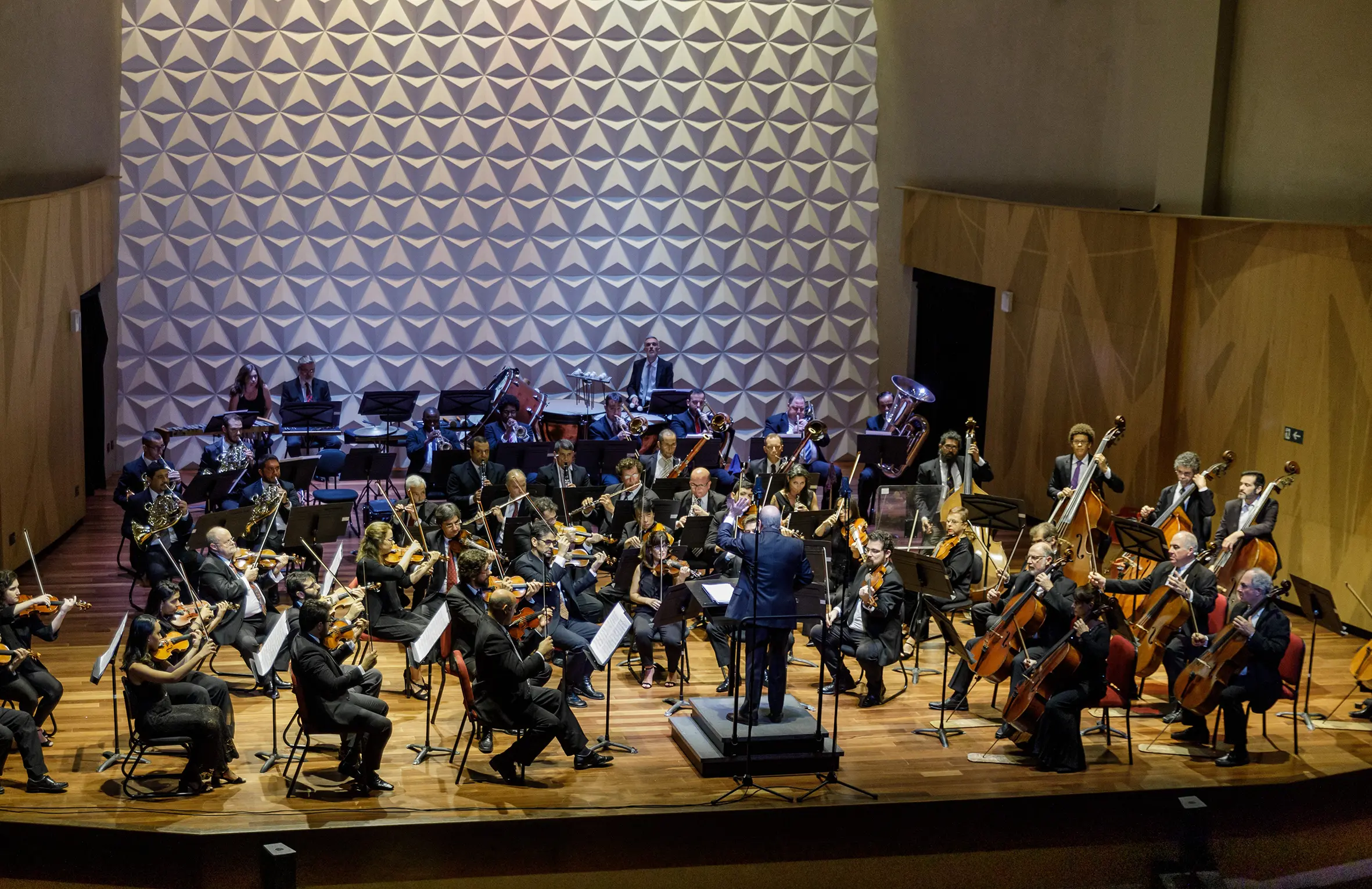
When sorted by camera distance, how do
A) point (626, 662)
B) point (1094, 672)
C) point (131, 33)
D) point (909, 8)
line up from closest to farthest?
point (1094, 672)
point (626, 662)
point (131, 33)
point (909, 8)

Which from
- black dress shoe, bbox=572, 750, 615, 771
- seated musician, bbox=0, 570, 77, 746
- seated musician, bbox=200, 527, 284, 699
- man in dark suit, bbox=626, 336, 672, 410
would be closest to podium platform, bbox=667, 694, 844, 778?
black dress shoe, bbox=572, 750, 615, 771

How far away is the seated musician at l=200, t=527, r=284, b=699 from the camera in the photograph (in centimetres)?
841

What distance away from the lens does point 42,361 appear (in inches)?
446

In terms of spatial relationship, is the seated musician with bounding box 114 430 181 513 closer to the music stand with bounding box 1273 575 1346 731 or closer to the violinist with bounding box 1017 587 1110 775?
the violinist with bounding box 1017 587 1110 775

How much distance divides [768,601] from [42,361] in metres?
7.00

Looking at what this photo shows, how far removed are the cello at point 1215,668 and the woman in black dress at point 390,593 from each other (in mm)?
4596

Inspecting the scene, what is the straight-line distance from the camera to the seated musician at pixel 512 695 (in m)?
7.18

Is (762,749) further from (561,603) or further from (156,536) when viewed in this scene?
(156,536)

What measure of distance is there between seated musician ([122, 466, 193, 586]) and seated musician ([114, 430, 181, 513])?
15 cm

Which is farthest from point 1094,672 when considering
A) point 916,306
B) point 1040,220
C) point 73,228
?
point 73,228

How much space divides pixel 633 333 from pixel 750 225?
184cm

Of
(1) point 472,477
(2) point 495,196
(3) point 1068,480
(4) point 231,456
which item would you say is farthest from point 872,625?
(2) point 495,196

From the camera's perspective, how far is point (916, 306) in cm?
1541

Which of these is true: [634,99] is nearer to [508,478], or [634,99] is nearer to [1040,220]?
[1040,220]
